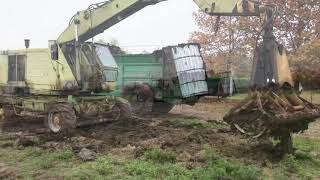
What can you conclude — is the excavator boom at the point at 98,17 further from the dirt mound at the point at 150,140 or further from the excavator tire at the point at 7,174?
the excavator tire at the point at 7,174

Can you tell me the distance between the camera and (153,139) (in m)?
11.7

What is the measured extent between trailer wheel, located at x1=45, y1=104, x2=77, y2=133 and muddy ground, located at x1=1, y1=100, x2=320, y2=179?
0.25 metres

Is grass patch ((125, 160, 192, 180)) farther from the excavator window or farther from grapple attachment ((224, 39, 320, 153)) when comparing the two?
the excavator window

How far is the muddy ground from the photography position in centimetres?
1006

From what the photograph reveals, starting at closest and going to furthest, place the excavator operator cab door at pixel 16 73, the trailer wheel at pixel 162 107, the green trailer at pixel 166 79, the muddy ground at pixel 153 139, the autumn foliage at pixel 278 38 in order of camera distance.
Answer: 1. the muddy ground at pixel 153 139
2. the excavator operator cab door at pixel 16 73
3. the green trailer at pixel 166 79
4. the trailer wheel at pixel 162 107
5. the autumn foliage at pixel 278 38

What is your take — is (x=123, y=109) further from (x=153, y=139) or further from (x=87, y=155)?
(x=87, y=155)

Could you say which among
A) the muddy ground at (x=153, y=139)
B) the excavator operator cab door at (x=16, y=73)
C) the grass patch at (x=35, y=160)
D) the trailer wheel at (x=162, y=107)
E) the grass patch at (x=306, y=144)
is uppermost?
the excavator operator cab door at (x=16, y=73)

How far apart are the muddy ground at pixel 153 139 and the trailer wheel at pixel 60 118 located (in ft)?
0.82

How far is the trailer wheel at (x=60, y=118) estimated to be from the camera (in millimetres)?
12992

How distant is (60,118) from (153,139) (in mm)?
2900

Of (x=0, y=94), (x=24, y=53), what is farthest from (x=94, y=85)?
(x=0, y=94)

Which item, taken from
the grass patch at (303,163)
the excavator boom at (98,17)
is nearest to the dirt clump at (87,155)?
the grass patch at (303,163)

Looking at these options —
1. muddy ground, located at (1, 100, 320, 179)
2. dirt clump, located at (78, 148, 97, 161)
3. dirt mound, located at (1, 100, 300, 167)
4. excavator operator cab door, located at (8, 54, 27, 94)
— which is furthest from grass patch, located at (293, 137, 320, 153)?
excavator operator cab door, located at (8, 54, 27, 94)

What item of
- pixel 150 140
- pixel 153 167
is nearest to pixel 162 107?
pixel 150 140
